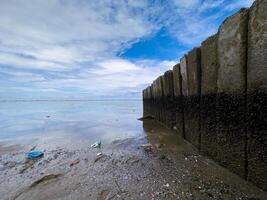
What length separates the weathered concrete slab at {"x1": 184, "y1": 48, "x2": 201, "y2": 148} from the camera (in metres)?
3.37

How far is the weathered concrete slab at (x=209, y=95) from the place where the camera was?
281 cm

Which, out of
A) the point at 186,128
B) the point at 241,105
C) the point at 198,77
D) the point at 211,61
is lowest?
the point at 186,128

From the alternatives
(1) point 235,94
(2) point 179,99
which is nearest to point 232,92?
(1) point 235,94

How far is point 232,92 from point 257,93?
430mm

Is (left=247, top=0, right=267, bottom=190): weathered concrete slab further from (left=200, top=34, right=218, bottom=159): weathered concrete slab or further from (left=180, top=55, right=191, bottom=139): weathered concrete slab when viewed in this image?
(left=180, top=55, right=191, bottom=139): weathered concrete slab

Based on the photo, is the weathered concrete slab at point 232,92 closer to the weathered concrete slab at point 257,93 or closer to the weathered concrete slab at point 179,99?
the weathered concrete slab at point 257,93

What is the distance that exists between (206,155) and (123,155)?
1.78 metres

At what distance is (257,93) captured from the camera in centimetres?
193

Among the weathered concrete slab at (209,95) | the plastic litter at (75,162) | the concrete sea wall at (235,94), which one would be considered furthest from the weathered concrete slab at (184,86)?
the plastic litter at (75,162)

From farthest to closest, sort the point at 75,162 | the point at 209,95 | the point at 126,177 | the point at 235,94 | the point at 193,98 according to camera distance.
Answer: the point at 193,98
the point at 75,162
the point at 209,95
the point at 126,177
the point at 235,94

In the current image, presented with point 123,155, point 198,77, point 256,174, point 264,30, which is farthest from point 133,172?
point 264,30

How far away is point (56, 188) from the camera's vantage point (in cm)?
238

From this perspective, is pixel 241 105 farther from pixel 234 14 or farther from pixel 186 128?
pixel 186 128

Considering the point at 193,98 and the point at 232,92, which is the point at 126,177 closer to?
the point at 232,92
